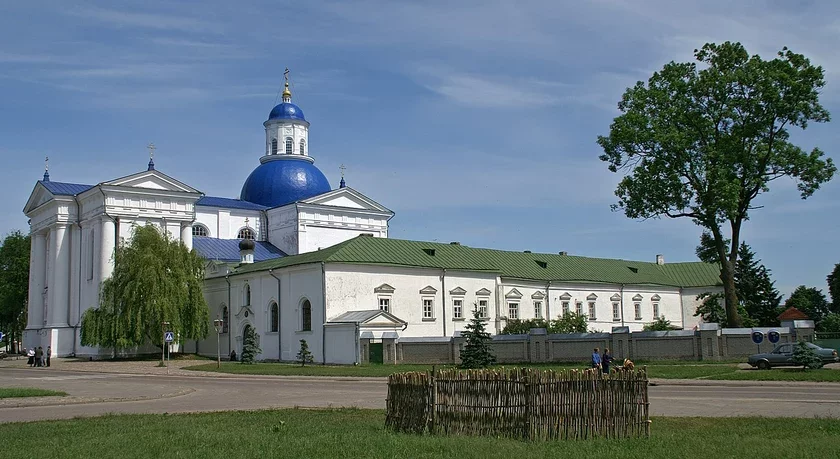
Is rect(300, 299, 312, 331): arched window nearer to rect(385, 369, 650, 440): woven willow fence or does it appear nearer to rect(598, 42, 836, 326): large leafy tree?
rect(598, 42, 836, 326): large leafy tree

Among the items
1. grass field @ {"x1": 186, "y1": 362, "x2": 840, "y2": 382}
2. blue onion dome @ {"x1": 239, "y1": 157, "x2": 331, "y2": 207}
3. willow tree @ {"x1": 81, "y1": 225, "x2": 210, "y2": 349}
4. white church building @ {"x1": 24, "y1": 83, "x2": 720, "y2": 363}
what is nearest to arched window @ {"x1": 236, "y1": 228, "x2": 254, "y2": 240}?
white church building @ {"x1": 24, "y1": 83, "x2": 720, "y2": 363}

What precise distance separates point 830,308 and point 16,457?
324ft

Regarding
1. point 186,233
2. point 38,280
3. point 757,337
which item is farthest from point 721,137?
point 38,280

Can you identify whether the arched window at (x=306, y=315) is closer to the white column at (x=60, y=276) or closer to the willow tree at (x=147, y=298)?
the willow tree at (x=147, y=298)

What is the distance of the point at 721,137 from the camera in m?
41.5

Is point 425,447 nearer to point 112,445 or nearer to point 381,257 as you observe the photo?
point 112,445

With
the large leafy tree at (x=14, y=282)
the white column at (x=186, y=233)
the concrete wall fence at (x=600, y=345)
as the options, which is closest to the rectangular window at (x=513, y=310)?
the concrete wall fence at (x=600, y=345)

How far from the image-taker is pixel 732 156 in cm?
4053

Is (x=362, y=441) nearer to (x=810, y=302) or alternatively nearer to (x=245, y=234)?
(x=245, y=234)

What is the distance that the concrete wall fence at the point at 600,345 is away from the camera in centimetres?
3803

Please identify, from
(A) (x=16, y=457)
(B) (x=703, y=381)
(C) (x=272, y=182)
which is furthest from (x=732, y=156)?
(C) (x=272, y=182)

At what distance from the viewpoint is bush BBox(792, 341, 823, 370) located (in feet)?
98.0

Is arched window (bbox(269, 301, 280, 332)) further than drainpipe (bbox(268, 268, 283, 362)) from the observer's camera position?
Yes

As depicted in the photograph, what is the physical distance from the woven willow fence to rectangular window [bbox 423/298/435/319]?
124 feet
